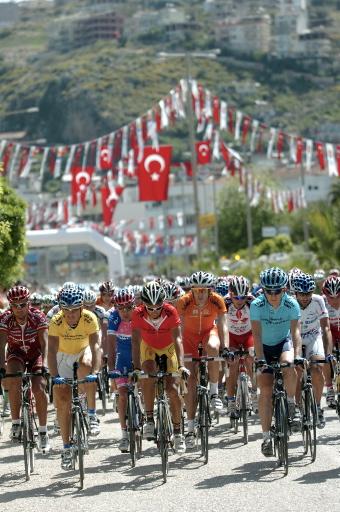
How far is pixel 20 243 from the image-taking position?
32938mm

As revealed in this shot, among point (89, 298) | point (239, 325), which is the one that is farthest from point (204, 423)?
point (89, 298)

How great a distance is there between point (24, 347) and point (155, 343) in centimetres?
146

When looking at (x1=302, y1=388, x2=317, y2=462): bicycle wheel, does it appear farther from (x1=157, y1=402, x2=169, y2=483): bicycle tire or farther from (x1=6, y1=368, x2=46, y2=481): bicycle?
(x1=6, y1=368, x2=46, y2=481): bicycle

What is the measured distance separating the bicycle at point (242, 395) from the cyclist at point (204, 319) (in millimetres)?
308

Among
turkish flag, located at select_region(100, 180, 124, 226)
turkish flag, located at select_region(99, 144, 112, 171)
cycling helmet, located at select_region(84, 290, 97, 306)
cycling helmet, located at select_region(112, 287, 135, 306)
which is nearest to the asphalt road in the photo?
cycling helmet, located at select_region(112, 287, 135, 306)

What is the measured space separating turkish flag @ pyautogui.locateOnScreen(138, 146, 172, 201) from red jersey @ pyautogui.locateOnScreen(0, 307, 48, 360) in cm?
3018

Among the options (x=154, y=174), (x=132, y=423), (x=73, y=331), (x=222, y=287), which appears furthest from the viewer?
(x=154, y=174)

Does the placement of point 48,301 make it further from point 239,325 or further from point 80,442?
point 80,442

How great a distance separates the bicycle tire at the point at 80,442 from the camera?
1384 centimetres

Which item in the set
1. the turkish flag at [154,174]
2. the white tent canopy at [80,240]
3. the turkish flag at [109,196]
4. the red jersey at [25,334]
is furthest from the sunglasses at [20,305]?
the turkish flag at [109,196]

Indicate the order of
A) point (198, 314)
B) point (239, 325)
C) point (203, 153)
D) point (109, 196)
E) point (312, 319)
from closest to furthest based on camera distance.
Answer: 1. point (312, 319)
2. point (198, 314)
3. point (239, 325)
4. point (203, 153)
5. point (109, 196)

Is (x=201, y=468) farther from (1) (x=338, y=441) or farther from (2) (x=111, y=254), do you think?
(2) (x=111, y=254)

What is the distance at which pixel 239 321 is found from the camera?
62.4 feet

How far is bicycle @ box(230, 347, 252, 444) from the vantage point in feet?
56.0
